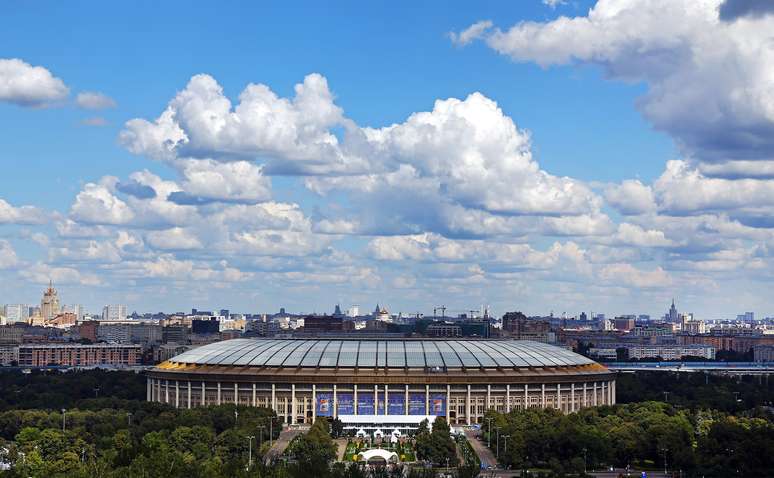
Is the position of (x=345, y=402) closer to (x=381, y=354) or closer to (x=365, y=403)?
(x=365, y=403)

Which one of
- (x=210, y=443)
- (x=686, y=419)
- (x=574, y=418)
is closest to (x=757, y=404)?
(x=686, y=419)

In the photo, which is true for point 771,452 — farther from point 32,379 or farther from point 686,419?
point 32,379

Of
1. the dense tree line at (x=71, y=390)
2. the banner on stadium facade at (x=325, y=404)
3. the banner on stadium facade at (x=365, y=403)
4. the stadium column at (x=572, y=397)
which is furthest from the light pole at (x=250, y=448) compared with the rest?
the stadium column at (x=572, y=397)

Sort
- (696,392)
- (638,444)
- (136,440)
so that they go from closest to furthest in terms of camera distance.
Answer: (638,444) < (136,440) < (696,392)

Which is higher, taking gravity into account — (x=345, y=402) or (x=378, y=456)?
(x=345, y=402)

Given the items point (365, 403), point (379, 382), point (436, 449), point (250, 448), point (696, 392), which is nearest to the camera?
point (250, 448)

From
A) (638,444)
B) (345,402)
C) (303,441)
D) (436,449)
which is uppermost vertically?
(345,402)

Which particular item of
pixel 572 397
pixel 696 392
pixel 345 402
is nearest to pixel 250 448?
pixel 345 402

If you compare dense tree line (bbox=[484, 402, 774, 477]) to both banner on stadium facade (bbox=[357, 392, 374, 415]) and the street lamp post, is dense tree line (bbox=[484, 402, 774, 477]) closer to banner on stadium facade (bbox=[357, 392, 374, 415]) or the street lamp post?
the street lamp post
